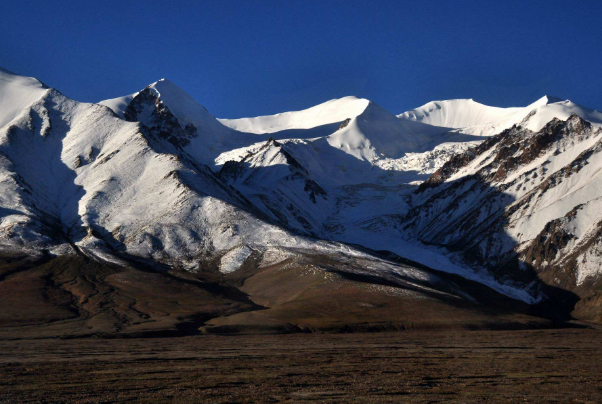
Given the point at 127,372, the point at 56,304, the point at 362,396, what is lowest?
the point at 56,304

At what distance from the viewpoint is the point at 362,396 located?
4975cm

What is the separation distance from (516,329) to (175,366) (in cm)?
9482

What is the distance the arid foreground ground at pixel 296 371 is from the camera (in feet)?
165

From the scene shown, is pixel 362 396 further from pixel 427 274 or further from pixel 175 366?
pixel 427 274

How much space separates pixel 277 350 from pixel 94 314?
62005 mm

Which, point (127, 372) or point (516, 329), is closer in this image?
point (127, 372)

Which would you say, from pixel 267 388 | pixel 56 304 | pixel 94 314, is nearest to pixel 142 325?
pixel 94 314

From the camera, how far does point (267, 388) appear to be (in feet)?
176

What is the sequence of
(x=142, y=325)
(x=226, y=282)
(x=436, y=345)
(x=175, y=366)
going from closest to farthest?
(x=175, y=366) < (x=436, y=345) < (x=142, y=325) < (x=226, y=282)

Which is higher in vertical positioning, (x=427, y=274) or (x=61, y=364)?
(x=427, y=274)

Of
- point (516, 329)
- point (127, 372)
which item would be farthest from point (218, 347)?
point (516, 329)

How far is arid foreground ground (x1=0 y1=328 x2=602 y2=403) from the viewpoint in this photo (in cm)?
5034

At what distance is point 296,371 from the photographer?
64.8 meters

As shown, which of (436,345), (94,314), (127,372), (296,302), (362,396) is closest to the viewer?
(362,396)
